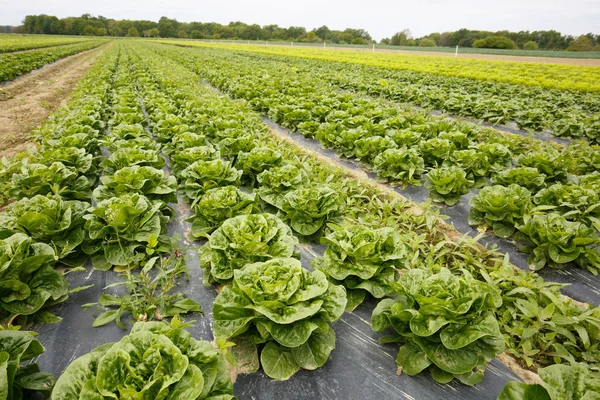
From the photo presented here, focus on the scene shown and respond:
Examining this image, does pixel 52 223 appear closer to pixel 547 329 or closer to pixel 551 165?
pixel 547 329

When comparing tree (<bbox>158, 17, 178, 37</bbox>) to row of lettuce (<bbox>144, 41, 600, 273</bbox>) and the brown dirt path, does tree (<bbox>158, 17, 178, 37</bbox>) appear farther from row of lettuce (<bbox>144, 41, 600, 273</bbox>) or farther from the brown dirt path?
row of lettuce (<bbox>144, 41, 600, 273</bbox>)

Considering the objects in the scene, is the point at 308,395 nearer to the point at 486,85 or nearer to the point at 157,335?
the point at 157,335

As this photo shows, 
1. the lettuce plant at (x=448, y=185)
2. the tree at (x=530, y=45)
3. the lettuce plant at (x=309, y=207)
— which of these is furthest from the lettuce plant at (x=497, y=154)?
the tree at (x=530, y=45)

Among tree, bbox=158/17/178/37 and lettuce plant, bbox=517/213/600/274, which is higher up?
tree, bbox=158/17/178/37

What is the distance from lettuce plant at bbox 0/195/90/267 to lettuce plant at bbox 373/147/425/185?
4.27 metres

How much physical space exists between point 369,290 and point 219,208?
1791 mm

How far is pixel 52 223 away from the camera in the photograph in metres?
2.95

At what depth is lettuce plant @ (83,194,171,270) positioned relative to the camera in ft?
9.81

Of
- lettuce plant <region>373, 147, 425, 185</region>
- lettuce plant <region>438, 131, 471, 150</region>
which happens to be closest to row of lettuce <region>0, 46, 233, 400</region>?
lettuce plant <region>373, 147, 425, 185</region>

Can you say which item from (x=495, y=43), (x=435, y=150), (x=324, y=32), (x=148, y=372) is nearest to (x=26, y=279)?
(x=148, y=372)

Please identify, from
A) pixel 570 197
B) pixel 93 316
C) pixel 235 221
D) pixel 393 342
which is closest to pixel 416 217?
pixel 570 197

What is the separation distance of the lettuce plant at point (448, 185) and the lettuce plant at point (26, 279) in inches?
181

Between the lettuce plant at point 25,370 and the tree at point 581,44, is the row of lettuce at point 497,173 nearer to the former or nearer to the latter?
the lettuce plant at point 25,370

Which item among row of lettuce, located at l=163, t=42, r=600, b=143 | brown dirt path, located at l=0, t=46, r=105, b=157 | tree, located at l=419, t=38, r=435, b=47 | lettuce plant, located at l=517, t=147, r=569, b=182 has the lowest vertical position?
brown dirt path, located at l=0, t=46, r=105, b=157
